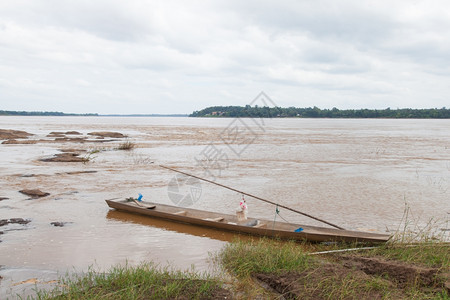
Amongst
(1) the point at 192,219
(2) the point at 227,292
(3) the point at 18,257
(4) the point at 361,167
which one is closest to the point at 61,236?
(3) the point at 18,257

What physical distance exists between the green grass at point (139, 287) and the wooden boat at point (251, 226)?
2858mm

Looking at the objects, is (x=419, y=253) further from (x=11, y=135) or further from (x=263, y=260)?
(x=11, y=135)

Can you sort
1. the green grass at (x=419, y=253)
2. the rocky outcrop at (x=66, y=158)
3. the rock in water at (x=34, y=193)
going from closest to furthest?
1. the green grass at (x=419, y=253)
2. the rock in water at (x=34, y=193)
3. the rocky outcrop at (x=66, y=158)

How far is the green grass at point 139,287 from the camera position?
16.9 feet

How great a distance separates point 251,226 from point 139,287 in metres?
3.71

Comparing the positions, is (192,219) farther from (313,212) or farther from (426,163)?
(426,163)

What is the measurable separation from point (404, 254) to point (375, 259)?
71 centimetres

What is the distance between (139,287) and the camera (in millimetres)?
5527

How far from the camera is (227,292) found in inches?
217

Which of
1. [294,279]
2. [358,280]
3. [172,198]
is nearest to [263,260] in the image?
[294,279]

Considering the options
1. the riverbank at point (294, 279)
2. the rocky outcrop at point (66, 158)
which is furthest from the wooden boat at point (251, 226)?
the rocky outcrop at point (66, 158)

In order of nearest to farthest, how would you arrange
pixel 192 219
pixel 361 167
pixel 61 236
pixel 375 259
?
pixel 375 259
pixel 61 236
pixel 192 219
pixel 361 167

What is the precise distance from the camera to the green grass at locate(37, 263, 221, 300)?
5164 millimetres

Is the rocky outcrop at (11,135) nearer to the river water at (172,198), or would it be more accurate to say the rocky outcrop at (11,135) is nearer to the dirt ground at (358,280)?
the river water at (172,198)
